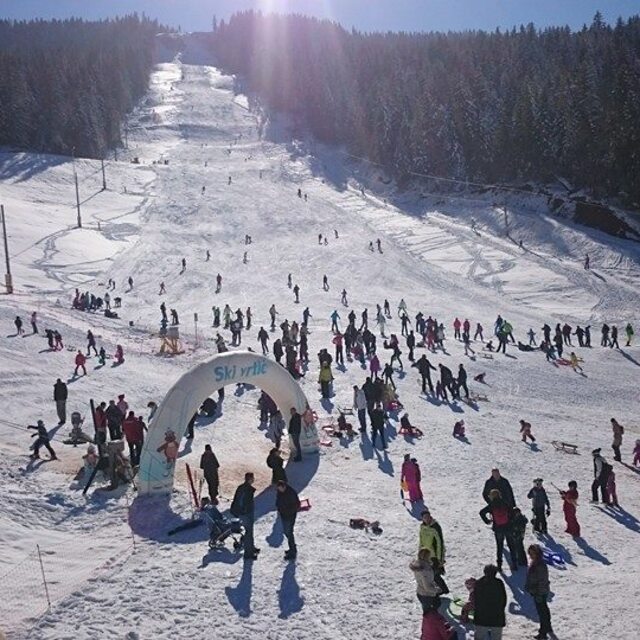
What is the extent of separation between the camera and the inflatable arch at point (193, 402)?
12.8 meters

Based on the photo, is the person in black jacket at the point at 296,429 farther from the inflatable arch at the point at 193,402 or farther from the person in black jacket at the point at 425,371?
the person in black jacket at the point at 425,371

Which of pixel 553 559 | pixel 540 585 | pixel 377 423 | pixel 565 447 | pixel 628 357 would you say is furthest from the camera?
pixel 628 357

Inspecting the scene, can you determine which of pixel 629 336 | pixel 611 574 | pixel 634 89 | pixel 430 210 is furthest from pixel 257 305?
pixel 634 89

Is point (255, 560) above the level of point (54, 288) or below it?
above

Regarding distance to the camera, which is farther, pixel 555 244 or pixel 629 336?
pixel 555 244

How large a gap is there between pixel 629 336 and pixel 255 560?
27.7m

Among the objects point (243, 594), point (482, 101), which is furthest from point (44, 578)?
point (482, 101)

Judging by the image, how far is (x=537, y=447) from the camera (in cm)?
1792

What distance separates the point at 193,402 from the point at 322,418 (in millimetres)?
6500

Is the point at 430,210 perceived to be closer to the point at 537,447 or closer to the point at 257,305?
the point at 257,305

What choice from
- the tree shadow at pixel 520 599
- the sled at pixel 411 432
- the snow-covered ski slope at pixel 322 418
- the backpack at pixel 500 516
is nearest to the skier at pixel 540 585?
Answer: the snow-covered ski slope at pixel 322 418

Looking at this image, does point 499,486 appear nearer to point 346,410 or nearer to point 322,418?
point 322,418

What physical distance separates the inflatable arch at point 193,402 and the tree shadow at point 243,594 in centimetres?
338

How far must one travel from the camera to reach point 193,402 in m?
13.5
